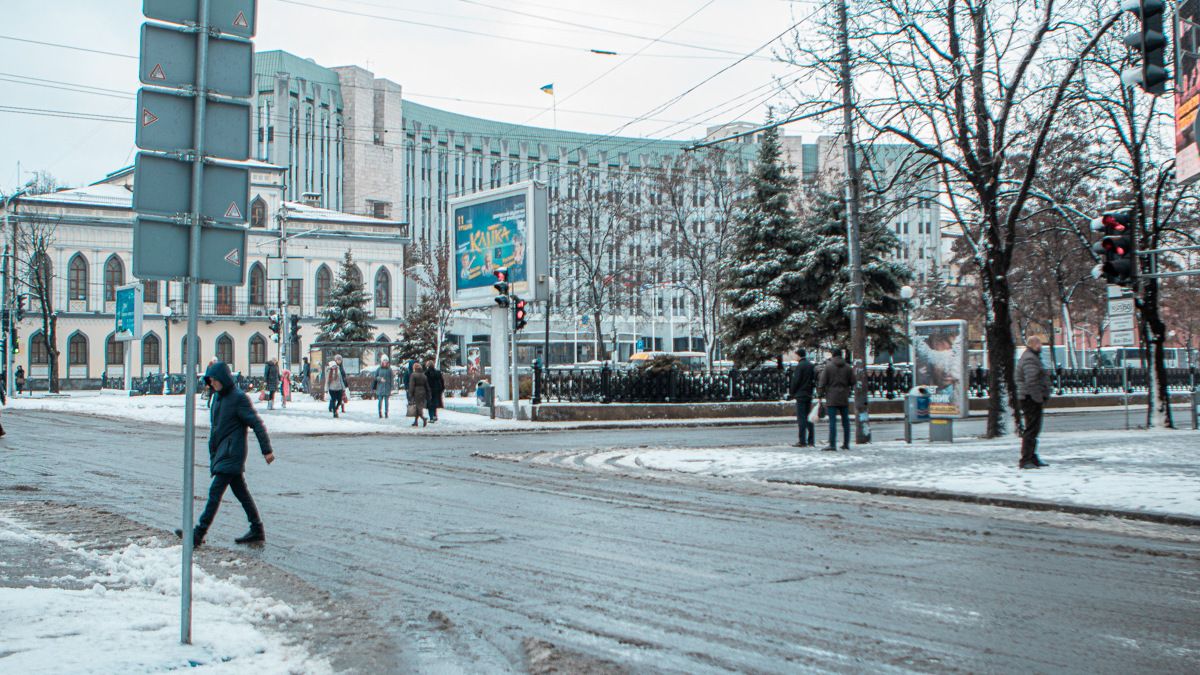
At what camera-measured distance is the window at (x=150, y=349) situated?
65625 millimetres

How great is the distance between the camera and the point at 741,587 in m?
6.98

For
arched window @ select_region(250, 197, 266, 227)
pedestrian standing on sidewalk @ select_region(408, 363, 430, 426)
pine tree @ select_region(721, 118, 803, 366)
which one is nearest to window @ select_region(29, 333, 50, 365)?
arched window @ select_region(250, 197, 266, 227)

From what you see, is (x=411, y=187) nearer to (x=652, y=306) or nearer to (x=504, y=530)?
(x=652, y=306)

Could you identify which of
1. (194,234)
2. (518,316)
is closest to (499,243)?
(518,316)

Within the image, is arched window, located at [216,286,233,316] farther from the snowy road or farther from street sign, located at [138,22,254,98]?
street sign, located at [138,22,254,98]

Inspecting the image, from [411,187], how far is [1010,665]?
101268mm

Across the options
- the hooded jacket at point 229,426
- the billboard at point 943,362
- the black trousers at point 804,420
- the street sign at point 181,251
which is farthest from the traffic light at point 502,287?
the street sign at point 181,251

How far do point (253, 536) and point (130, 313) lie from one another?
38944mm

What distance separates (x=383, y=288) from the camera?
74562 millimetres

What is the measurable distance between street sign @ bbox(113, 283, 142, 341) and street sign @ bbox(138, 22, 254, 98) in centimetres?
4127

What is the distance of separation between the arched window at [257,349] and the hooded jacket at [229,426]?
6397 cm

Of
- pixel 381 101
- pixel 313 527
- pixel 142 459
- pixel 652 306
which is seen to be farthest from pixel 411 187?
pixel 313 527

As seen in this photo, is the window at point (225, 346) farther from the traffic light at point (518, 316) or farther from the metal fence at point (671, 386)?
the traffic light at point (518, 316)

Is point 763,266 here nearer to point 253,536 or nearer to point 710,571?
point 253,536
